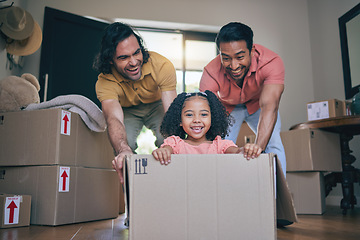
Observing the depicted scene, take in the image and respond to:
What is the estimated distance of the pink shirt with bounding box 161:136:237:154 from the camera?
137 centimetres

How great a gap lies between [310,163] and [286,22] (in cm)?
217

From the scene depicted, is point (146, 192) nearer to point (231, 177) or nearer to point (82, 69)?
point (231, 177)

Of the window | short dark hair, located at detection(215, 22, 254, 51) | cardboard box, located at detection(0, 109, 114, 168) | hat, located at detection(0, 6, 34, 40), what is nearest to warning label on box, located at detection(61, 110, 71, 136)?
cardboard box, located at detection(0, 109, 114, 168)

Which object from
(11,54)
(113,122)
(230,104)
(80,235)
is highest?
(11,54)

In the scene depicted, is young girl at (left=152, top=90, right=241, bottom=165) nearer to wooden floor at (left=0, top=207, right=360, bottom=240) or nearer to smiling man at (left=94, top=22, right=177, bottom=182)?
smiling man at (left=94, top=22, right=177, bottom=182)

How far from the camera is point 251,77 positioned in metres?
1.70

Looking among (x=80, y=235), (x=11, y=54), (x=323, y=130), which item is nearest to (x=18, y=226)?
(x=80, y=235)

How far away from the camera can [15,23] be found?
2.47 metres

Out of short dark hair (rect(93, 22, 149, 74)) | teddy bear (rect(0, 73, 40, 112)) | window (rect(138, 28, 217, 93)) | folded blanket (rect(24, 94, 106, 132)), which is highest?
window (rect(138, 28, 217, 93))

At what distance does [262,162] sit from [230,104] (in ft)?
2.98

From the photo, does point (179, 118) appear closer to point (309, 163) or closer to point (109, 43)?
point (109, 43)

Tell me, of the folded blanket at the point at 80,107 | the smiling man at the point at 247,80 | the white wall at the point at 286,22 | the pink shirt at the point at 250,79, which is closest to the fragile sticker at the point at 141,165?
the smiling man at the point at 247,80

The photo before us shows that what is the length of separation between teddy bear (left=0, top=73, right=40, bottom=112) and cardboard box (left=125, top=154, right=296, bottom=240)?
48.6 inches

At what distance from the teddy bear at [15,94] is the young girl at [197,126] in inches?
35.6
